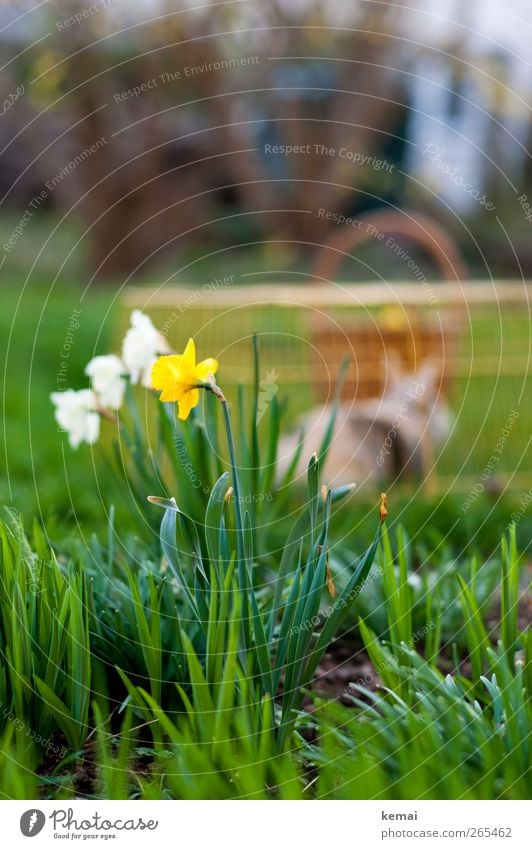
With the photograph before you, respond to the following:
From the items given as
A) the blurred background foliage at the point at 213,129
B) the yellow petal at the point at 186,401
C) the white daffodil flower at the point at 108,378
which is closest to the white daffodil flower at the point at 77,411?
the white daffodil flower at the point at 108,378

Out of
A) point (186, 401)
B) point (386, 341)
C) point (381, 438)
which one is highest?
point (386, 341)

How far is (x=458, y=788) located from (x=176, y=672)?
18.1 inches

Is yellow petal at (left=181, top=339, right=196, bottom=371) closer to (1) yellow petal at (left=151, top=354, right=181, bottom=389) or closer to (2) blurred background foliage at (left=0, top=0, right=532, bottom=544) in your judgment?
(1) yellow petal at (left=151, top=354, right=181, bottom=389)

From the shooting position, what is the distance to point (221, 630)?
3.91 feet

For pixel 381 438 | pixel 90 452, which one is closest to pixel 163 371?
pixel 381 438

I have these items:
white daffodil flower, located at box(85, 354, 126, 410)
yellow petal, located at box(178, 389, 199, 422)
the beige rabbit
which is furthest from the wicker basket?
yellow petal, located at box(178, 389, 199, 422)

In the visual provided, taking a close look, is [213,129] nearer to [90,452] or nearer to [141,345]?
[90,452]

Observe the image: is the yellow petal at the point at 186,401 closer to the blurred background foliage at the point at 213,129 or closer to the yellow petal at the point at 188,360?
the yellow petal at the point at 188,360

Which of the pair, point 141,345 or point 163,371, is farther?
point 141,345

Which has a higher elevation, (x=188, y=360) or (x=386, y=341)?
(x=386, y=341)

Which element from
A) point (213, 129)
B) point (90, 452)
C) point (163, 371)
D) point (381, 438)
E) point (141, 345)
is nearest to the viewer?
point (163, 371)

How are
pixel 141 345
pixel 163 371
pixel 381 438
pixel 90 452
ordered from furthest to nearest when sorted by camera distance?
pixel 90 452
pixel 381 438
pixel 141 345
pixel 163 371
